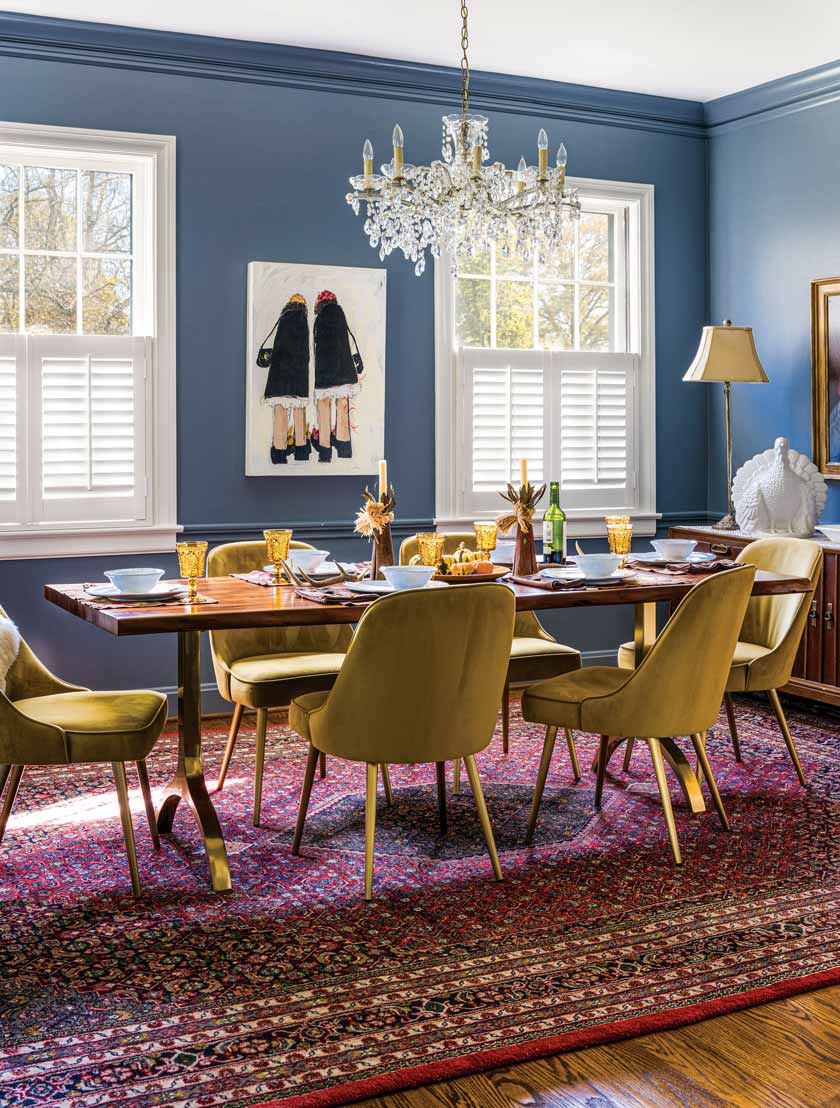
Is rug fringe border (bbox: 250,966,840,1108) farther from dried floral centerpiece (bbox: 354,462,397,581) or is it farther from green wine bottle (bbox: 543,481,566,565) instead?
green wine bottle (bbox: 543,481,566,565)

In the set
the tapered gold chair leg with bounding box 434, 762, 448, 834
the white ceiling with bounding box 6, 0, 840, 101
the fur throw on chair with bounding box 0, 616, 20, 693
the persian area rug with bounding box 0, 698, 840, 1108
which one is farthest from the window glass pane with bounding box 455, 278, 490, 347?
the fur throw on chair with bounding box 0, 616, 20, 693

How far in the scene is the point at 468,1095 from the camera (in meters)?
2.16

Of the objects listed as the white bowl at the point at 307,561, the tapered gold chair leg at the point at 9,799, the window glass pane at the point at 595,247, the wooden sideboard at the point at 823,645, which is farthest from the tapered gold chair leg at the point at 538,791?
the window glass pane at the point at 595,247

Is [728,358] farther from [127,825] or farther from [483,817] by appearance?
[127,825]

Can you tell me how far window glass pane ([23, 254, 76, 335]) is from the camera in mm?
4750

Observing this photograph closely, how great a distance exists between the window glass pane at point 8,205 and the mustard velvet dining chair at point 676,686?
113 inches

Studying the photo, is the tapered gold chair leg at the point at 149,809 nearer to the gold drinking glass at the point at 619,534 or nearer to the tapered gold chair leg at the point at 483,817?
the tapered gold chair leg at the point at 483,817

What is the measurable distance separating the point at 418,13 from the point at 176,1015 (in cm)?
374

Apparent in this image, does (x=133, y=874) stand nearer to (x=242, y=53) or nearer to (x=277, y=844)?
(x=277, y=844)

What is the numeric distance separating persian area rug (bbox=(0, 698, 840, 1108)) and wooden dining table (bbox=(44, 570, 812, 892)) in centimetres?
13

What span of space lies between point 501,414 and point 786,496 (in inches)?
52.5

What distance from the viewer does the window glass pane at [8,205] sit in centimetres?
468

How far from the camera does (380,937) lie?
2.79m

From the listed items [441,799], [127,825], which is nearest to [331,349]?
[441,799]
